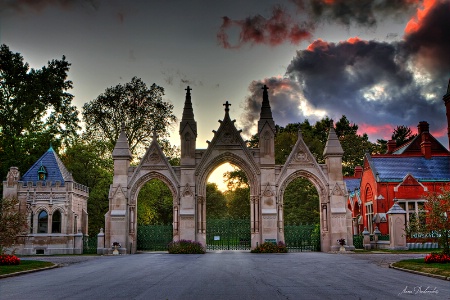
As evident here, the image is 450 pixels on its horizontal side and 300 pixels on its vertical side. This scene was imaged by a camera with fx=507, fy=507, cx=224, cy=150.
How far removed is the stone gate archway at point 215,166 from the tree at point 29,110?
1252cm

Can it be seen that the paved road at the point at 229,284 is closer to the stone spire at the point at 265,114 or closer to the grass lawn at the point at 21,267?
the grass lawn at the point at 21,267

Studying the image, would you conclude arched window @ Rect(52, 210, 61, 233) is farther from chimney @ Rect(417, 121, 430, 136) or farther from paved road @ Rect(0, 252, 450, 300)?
chimney @ Rect(417, 121, 430, 136)

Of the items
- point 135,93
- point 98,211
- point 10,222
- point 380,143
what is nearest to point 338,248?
point 10,222

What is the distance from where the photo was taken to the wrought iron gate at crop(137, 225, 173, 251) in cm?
3312

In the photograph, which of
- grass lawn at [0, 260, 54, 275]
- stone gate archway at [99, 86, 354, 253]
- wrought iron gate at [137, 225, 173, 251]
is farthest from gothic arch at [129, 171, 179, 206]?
grass lawn at [0, 260, 54, 275]

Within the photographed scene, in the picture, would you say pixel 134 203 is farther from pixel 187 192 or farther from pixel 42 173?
pixel 42 173

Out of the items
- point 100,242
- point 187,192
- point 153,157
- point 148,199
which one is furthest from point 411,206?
point 148,199

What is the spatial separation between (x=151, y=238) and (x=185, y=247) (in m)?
3.63

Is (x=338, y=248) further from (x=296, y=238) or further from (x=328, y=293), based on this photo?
(x=328, y=293)

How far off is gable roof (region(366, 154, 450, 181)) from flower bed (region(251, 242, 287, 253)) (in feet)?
39.4

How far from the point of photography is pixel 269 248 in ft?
100

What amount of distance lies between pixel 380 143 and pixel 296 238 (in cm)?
4599

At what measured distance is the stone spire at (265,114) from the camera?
32.9m

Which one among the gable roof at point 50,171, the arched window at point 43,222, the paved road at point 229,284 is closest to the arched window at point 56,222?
the arched window at point 43,222
